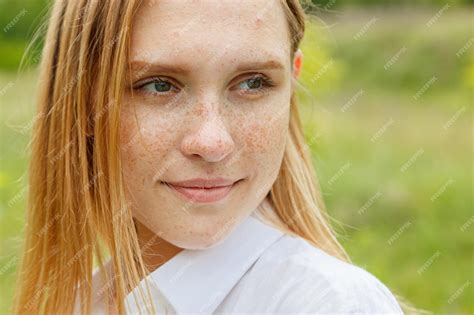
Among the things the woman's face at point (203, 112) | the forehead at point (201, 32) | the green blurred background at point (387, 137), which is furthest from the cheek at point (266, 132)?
the green blurred background at point (387, 137)

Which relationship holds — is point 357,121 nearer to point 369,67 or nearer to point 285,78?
point 369,67

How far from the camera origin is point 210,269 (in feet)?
6.11

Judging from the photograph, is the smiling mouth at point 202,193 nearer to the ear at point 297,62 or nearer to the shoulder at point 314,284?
the shoulder at point 314,284

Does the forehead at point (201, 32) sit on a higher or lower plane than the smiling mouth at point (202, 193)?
higher

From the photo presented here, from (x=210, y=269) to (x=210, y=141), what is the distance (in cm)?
34

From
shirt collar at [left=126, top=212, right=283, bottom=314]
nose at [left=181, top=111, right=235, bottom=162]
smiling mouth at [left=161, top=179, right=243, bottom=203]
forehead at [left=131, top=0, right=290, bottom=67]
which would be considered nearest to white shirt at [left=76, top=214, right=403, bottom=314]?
shirt collar at [left=126, top=212, right=283, bottom=314]

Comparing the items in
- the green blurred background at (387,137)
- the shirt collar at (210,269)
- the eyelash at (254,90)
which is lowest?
the green blurred background at (387,137)

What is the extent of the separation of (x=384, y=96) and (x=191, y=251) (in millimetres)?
11562

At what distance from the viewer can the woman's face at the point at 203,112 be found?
5.45ft

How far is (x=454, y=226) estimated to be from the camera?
18.7ft

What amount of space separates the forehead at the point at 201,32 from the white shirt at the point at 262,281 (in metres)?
0.39

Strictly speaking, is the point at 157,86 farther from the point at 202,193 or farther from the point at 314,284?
the point at 314,284

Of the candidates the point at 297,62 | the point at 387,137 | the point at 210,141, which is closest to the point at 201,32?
the point at 210,141

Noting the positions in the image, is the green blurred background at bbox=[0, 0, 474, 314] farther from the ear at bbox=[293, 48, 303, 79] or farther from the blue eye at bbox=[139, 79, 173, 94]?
the blue eye at bbox=[139, 79, 173, 94]
